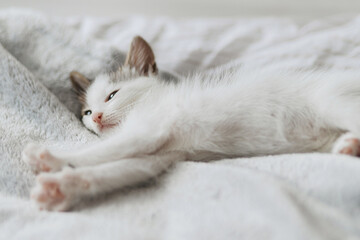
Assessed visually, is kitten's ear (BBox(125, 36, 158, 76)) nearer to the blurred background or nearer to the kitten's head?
the kitten's head

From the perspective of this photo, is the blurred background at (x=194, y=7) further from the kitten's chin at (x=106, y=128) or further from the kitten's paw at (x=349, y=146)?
the kitten's paw at (x=349, y=146)

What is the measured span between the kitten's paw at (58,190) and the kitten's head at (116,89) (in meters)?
0.34

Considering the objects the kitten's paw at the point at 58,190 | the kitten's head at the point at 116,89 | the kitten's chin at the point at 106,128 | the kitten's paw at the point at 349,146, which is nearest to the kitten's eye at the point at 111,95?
the kitten's head at the point at 116,89

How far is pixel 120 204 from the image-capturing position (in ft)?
2.62

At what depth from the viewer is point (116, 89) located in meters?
1.20

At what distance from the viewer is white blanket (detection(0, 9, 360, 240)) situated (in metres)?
0.69

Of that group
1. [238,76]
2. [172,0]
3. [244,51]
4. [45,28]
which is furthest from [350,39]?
[45,28]

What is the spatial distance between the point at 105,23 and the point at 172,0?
1.39ft

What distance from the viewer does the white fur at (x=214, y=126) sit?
33.0 inches

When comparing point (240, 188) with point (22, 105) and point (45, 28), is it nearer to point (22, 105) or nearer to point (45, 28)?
point (22, 105)

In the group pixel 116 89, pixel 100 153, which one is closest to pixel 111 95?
pixel 116 89

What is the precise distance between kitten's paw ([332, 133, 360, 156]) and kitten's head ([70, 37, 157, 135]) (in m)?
0.60

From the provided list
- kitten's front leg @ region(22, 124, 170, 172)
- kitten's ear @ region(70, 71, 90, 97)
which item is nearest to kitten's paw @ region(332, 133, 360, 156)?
kitten's front leg @ region(22, 124, 170, 172)

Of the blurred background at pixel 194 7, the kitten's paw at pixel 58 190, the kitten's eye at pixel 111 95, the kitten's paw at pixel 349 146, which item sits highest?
the blurred background at pixel 194 7
